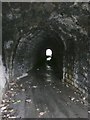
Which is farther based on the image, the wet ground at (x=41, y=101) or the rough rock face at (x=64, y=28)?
the rough rock face at (x=64, y=28)

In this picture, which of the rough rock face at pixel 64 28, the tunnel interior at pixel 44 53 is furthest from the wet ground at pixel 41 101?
the tunnel interior at pixel 44 53

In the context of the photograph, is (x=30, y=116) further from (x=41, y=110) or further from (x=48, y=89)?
(x=48, y=89)

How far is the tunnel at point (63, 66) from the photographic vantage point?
11266 millimetres

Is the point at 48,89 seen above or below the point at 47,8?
below

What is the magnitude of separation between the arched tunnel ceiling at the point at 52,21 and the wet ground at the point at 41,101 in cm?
185

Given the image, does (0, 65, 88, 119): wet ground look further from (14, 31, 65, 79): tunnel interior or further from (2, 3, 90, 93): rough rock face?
(14, 31, 65, 79): tunnel interior

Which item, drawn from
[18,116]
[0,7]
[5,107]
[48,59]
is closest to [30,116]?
[18,116]

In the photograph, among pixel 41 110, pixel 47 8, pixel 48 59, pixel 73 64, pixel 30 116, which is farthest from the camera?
pixel 48 59

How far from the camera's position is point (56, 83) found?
1720 centimetres

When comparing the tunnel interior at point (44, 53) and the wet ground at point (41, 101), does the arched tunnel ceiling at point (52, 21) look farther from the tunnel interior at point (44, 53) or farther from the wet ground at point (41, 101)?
the tunnel interior at point (44, 53)

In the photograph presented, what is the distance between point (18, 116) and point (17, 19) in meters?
4.94

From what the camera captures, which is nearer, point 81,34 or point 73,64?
point 81,34

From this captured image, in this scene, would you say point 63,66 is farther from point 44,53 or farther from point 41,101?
point 44,53

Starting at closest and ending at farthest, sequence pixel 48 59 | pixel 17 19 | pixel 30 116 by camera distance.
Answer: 1. pixel 30 116
2. pixel 17 19
3. pixel 48 59
